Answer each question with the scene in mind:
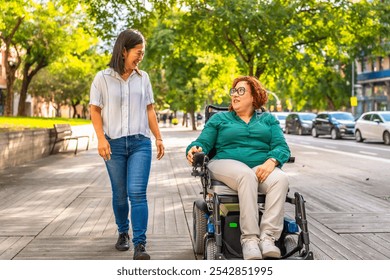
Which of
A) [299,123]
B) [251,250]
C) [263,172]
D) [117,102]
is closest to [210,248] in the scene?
[251,250]

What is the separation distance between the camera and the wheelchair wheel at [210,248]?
427 cm

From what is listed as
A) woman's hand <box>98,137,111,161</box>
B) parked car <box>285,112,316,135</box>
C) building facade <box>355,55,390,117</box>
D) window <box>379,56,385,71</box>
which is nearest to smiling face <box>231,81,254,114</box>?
woman's hand <box>98,137,111,161</box>

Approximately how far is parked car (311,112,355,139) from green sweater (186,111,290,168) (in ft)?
89.5

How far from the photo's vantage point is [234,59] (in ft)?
92.1

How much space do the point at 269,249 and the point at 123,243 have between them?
173 centimetres

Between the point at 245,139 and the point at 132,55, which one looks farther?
the point at 132,55

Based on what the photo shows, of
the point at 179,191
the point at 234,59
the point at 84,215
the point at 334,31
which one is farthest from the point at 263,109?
the point at 234,59

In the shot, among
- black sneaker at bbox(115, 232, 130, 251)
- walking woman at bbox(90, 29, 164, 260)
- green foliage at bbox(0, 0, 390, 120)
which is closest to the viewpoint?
walking woman at bbox(90, 29, 164, 260)

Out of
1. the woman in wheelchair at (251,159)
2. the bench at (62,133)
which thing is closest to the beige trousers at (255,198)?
the woman in wheelchair at (251,159)

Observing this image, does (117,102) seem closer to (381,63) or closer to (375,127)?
(375,127)

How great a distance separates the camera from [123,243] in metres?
5.34

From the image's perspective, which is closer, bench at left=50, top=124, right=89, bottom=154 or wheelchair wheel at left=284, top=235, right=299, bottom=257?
wheelchair wheel at left=284, top=235, right=299, bottom=257

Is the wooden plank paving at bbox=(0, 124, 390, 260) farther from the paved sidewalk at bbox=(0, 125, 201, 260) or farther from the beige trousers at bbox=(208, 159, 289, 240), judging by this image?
the beige trousers at bbox=(208, 159, 289, 240)

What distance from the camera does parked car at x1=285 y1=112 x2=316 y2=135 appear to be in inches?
1534
